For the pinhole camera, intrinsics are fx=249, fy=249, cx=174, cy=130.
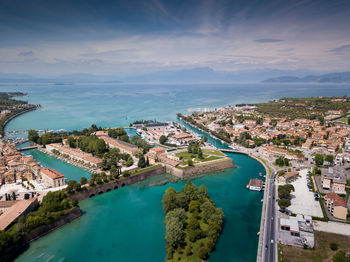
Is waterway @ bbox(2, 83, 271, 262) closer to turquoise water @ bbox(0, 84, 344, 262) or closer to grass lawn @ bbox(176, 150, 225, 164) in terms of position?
turquoise water @ bbox(0, 84, 344, 262)

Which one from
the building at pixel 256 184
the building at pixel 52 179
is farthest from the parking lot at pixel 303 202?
the building at pixel 52 179

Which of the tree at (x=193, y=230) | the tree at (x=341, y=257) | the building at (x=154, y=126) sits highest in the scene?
the building at (x=154, y=126)

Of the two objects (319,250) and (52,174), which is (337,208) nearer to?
(319,250)

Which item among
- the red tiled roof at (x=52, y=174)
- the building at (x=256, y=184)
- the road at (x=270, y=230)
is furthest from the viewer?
the building at (x=256, y=184)

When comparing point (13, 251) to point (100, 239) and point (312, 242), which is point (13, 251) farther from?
point (312, 242)

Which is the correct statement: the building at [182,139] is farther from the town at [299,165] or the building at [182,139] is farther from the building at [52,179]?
the building at [52,179]

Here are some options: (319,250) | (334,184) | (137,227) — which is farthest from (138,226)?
(334,184)
